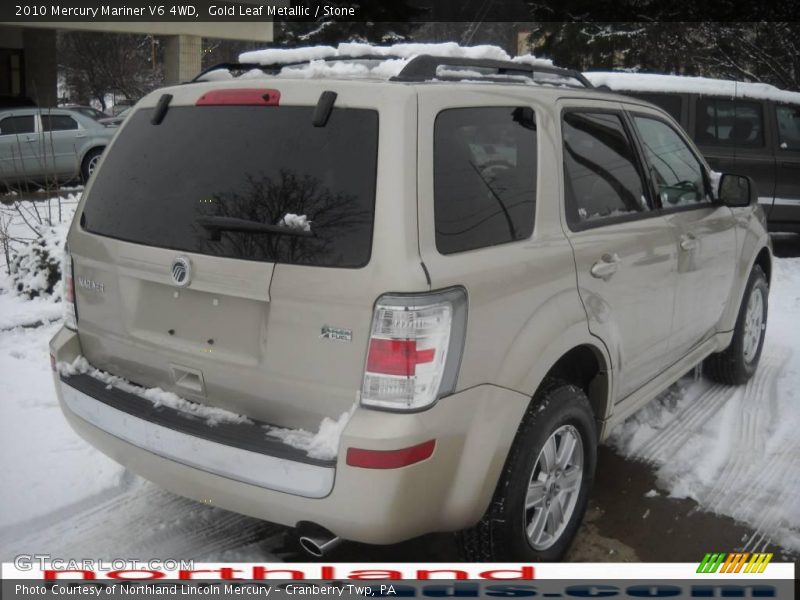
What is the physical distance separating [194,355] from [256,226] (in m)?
0.53

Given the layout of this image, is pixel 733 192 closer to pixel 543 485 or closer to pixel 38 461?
pixel 543 485

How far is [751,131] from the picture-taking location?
9.97 meters

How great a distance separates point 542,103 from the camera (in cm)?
313

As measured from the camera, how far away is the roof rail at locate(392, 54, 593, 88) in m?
2.82

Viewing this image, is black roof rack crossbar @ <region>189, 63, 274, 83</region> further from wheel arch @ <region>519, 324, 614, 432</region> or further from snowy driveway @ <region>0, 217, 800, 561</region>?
snowy driveway @ <region>0, 217, 800, 561</region>

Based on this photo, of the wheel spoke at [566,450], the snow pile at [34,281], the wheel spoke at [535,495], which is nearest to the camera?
the wheel spoke at [535,495]

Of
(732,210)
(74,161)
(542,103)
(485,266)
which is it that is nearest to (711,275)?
(732,210)

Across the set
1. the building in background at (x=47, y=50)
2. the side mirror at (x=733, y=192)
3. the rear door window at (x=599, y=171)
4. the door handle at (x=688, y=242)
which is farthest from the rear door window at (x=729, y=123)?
the building in background at (x=47, y=50)

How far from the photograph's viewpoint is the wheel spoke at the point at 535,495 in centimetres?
297

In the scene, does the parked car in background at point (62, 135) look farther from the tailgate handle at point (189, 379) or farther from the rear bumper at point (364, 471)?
the rear bumper at point (364, 471)

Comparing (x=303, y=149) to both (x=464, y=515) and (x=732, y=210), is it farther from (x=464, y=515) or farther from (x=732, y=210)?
(x=732, y=210)

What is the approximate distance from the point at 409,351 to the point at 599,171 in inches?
60.5

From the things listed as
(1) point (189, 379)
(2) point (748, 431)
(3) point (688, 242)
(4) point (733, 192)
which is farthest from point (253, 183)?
(2) point (748, 431)

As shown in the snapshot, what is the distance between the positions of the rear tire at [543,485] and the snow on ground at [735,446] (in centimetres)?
84
